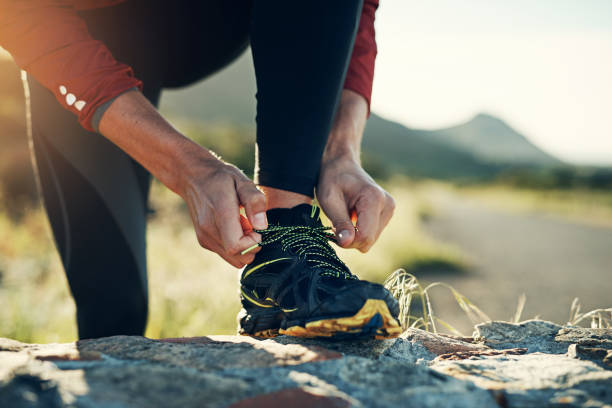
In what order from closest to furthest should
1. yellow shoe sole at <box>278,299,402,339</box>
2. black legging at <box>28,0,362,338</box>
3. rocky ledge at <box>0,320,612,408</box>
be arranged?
1. rocky ledge at <box>0,320,612,408</box>
2. yellow shoe sole at <box>278,299,402,339</box>
3. black legging at <box>28,0,362,338</box>

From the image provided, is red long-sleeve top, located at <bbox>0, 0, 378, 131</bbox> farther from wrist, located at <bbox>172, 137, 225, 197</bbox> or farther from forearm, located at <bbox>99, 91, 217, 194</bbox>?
wrist, located at <bbox>172, 137, 225, 197</bbox>

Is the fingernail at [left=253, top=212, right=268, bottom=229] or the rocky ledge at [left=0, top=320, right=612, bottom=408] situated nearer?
the rocky ledge at [left=0, top=320, right=612, bottom=408]

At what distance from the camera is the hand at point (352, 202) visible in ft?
3.84

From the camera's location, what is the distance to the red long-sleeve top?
3.23 feet

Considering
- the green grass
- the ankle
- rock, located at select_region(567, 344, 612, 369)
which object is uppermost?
Answer: the ankle

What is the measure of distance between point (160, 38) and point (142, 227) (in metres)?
0.64

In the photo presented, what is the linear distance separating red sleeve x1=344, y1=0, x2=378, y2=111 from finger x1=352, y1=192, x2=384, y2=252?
43 cm

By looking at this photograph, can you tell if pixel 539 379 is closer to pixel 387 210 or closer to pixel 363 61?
pixel 387 210

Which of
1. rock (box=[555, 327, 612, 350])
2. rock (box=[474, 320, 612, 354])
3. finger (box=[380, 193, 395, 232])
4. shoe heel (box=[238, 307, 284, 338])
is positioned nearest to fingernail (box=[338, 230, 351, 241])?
finger (box=[380, 193, 395, 232])

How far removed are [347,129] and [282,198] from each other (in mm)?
325

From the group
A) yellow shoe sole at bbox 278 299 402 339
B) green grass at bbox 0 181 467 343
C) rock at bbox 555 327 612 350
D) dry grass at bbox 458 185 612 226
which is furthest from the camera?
dry grass at bbox 458 185 612 226

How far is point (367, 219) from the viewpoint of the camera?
3.85ft

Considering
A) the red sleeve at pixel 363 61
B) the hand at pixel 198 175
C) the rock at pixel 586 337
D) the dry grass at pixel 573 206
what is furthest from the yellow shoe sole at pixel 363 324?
the dry grass at pixel 573 206

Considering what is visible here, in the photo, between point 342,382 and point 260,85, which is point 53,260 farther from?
point 342,382
